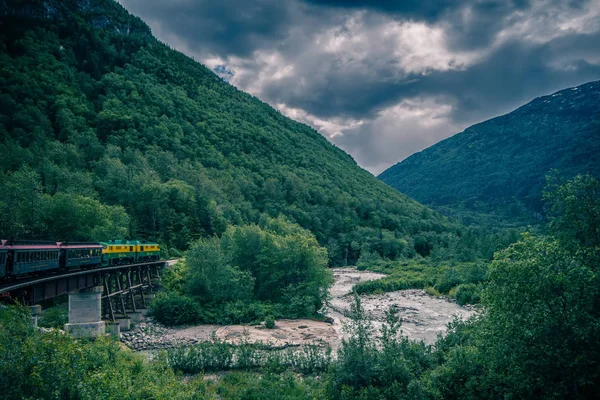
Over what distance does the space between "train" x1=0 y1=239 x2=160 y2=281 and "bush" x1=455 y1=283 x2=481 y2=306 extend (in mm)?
40937

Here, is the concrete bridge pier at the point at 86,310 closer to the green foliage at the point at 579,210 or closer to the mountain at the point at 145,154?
the mountain at the point at 145,154

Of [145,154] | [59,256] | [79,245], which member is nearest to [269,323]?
[79,245]

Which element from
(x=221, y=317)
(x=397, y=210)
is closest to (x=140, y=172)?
(x=221, y=317)

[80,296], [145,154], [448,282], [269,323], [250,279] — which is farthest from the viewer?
[145,154]

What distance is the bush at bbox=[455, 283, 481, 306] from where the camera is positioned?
160 feet

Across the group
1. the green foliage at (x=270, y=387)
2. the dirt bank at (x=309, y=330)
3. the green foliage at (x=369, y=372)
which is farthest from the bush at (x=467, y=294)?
the green foliage at (x=270, y=387)

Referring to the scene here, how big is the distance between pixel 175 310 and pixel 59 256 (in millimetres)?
14914

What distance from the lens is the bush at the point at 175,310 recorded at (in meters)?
38.3

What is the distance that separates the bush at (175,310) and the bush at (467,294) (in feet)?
111

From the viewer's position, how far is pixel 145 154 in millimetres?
84938

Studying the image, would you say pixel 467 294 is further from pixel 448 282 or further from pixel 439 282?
pixel 439 282

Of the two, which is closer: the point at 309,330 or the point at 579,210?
the point at 579,210

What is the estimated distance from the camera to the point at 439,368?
1961 centimetres

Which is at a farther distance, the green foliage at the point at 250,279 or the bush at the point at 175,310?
the green foliage at the point at 250,279
